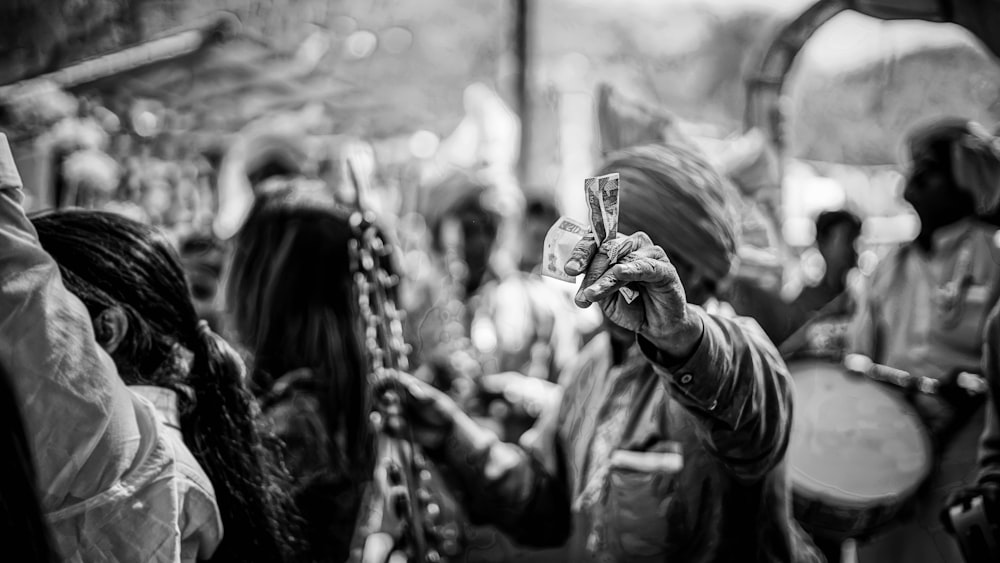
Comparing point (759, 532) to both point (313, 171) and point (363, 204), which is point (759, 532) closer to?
point (363, 204)

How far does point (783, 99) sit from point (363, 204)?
4185mm

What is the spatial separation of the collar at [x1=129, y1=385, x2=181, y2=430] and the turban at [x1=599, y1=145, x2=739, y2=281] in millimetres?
1082

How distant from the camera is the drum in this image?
3.27 metres

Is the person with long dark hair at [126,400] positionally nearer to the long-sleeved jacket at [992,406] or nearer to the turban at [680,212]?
the turban at [680,212]

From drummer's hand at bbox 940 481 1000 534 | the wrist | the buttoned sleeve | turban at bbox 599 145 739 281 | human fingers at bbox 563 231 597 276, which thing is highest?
human fingers at bbox 563 231 597 276

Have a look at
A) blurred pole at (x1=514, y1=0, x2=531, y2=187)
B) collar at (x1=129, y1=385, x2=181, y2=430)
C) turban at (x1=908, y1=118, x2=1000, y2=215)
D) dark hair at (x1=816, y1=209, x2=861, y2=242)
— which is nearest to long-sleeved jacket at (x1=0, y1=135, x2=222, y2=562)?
collar at (x1=129, y1=385, x2=181, y2=430)

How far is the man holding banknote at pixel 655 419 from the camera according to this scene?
1.69 meters

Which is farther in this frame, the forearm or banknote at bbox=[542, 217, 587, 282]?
the forearm

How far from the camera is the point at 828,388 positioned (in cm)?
351

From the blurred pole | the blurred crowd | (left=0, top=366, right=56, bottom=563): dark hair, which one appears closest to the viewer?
(left=0, top=366, right=56, bottom=563): dark hair

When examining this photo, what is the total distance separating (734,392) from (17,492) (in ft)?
4.18

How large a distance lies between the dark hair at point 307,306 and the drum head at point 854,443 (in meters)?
1.57

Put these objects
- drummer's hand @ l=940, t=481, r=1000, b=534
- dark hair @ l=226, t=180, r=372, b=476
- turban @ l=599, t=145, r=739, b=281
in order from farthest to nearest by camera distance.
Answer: dark hair @ l=226, t=180, r=372, b=476 < drummer's hand @ l=940, t=481, r=1000, b=534 < turban @ l=599, t=145, r=739, b=281

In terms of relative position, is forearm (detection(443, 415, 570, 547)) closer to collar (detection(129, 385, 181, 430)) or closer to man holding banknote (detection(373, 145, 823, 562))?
man holding banknote (detection(373, 145, 823, 562))
